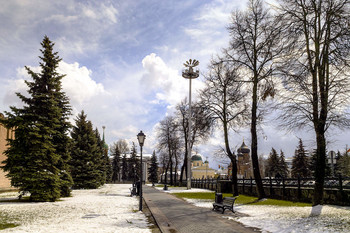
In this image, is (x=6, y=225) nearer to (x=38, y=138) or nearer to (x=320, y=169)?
(x=38, y=138)

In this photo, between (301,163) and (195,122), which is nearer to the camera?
(195,122)

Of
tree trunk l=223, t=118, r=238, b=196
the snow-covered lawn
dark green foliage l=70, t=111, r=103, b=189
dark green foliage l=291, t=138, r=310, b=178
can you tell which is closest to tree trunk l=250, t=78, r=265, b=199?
tree trunk l=223, t=118, r=238, b=196

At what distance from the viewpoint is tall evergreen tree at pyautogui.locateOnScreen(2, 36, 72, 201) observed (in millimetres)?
18656

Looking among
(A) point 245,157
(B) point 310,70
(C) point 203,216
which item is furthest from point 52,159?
(A) point 245,157

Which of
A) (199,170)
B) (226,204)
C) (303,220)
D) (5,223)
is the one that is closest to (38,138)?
(5,223)

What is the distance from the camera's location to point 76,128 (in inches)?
1465

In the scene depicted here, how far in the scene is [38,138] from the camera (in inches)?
758

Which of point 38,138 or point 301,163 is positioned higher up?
point 38,138

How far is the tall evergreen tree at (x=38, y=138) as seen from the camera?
18656 millimetres

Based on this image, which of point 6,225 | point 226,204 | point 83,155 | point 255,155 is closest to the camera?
point 6,225

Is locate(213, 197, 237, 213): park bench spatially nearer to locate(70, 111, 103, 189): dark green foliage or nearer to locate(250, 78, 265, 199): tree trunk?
locate(250, 78, 265, 199): tree trunk

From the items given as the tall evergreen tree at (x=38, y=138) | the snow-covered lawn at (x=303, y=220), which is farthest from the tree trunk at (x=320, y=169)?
the tall evergreen tree at (x=38, y=138)

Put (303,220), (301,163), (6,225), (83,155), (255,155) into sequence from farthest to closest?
(301,163) < (83,155) < (255,155) < (303,220) < (6,225)

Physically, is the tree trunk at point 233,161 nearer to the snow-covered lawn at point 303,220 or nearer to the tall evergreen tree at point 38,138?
the snow-covered lawn at point 303,220
